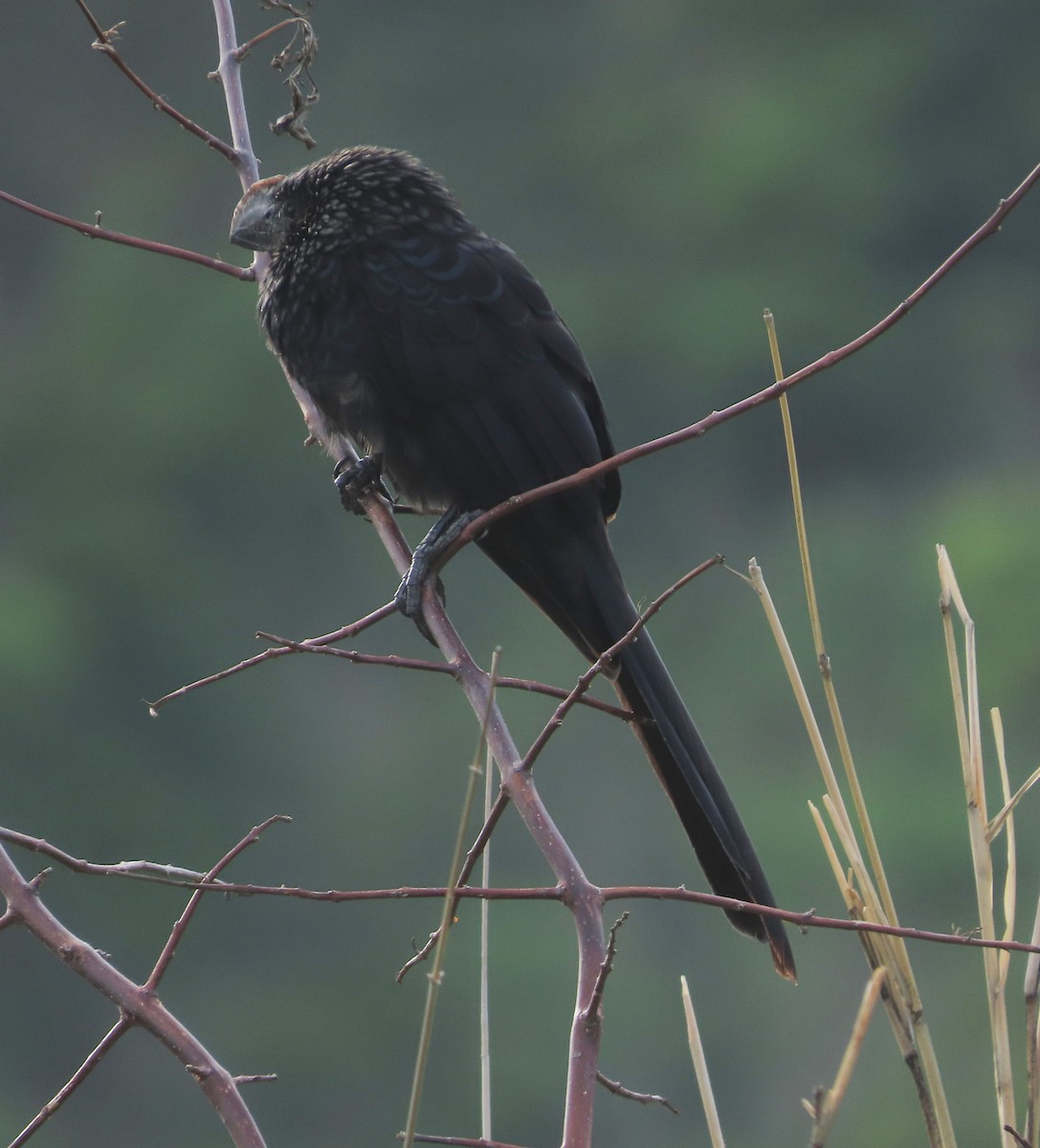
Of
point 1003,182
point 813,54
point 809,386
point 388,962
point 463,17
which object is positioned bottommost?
point 388,962

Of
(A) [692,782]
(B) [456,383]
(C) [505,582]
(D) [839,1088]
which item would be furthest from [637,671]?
(C) [505,582]

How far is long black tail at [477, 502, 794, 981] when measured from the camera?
1.32m

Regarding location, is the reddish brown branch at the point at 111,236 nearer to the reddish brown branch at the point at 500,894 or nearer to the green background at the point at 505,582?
the reddish brown branch at the point at 500,894

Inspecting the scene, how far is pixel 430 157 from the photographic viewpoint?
48.6 ft

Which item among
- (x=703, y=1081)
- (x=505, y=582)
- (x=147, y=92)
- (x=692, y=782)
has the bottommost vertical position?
(x=505, y=582)

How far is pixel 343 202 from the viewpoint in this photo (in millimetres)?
1758

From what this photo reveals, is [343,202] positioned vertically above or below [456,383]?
above

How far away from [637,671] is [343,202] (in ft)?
2.14

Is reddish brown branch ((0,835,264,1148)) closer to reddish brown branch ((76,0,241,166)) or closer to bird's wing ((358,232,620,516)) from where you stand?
reddish brown branch ((76,0,241,166))

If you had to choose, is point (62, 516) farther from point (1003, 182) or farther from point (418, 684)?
point (1003, 182)

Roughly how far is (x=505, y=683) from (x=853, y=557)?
1276cm

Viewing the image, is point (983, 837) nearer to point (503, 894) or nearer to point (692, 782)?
point (503, 894)

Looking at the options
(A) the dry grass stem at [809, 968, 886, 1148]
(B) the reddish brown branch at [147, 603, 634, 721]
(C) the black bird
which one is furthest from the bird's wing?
(A) the dry grass stem at [809, 968, 886, 1148]

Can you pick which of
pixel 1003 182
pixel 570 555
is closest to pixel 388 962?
pixel 1003 182
